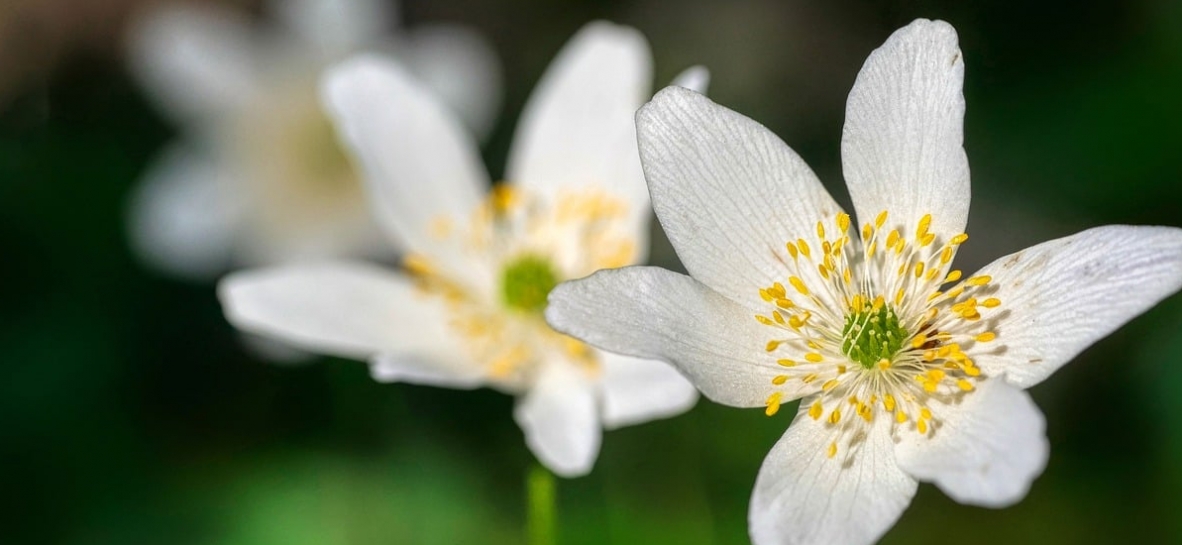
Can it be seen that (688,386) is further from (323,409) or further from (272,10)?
(272,10)

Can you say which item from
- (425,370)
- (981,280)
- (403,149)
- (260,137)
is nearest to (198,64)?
(260,137)

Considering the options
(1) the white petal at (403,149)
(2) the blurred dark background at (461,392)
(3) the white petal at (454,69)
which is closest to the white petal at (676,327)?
(1) the white petal at (403,149)

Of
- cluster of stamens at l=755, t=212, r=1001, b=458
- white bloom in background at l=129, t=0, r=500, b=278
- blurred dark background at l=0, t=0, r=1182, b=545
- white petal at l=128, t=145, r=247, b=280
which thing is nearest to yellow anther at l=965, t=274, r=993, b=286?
cluster of stamens at l=755, t=212, r=1001, b=458

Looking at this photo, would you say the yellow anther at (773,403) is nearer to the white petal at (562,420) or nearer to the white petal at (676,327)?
the white petal at (676,327)

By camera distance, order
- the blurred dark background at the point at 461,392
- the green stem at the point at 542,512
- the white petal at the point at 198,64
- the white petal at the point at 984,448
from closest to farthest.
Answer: the white petal at the point at 984,448 → the green stem at the point at 542,512 → the blurred dark background at the point at 461,392 → the white petal at the point at 198,64

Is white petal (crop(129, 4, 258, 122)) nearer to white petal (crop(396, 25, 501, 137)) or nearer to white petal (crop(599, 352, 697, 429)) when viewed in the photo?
white petal (crop(396, 25, 501, 137))
